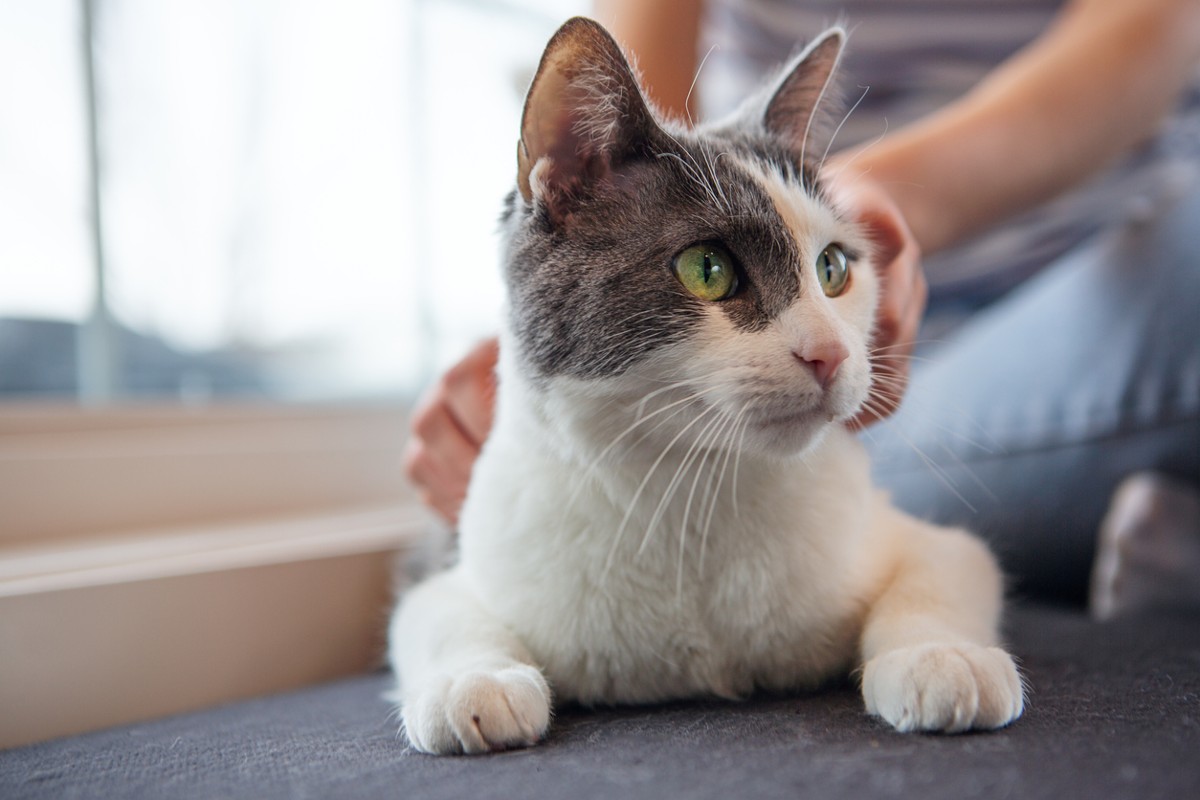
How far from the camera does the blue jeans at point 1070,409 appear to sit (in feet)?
4.61

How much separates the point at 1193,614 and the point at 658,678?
0.97 meters

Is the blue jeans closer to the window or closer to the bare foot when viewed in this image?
the bare foot

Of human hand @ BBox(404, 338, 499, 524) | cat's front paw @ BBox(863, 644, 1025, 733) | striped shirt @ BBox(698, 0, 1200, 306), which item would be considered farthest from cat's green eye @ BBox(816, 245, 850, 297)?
striped shirt @ BBox(698, 0, 1200, 306)

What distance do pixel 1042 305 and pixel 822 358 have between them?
3.48ft

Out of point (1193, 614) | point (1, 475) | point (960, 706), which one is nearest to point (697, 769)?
point (960, 706)

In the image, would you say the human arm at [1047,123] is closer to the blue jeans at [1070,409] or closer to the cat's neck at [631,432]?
the blue jeans at [1070,409]

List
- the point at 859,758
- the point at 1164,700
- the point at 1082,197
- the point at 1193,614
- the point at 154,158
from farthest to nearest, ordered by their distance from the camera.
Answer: the point at 1082,197 < the point at 154,158 < the point at 1193,614 < the point at 1164,700 < the point at 859,758

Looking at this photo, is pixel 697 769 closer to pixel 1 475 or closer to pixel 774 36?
pixel 1 475

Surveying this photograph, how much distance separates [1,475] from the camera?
1.44 m

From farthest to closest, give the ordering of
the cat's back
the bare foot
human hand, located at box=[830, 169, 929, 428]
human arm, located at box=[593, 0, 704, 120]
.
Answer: human arm, located at box=[593, 0, 704, 120] < the bare foot < human hand, located at box=[830, 169, 929, 428] < the cat's back

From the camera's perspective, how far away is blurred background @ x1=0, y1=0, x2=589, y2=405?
1.61 metres

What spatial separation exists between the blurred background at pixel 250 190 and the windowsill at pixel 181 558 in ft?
0.39

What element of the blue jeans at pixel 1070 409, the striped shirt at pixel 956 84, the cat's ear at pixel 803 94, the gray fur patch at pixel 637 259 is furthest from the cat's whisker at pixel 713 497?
the striped shirt at pixel 956 84

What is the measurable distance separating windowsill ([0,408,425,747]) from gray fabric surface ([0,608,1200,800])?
5.9 inches
